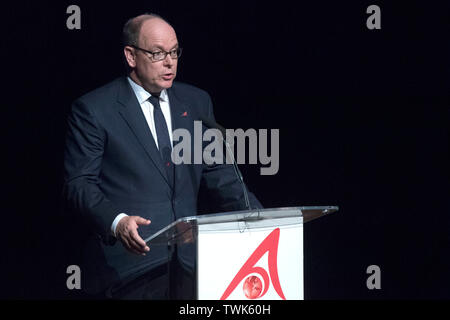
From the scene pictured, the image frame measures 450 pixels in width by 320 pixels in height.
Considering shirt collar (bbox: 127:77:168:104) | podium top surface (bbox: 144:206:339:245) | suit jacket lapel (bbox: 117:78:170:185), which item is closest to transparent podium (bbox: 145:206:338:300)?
podium top surface (bbox: 144:206:339:245)

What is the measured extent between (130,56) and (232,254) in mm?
1041

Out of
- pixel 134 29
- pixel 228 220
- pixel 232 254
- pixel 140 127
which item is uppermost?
pixel 134 29

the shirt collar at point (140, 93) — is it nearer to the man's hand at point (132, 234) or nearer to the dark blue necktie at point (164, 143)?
the dark blue necktie at point (164, 143)

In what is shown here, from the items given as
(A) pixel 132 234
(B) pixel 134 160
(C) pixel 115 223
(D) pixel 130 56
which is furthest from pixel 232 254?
(D) pixel 130 56

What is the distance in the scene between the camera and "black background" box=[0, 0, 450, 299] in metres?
3.41

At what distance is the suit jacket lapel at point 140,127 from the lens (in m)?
2.66

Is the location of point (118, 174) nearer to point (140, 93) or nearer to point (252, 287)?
point (140, 93)

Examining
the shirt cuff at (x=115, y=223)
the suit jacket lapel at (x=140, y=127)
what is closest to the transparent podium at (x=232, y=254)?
Answer: the shirt cuff at (x=115, y=223)

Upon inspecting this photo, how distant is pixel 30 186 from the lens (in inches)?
136

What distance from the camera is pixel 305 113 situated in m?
3.72

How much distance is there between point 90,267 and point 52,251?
907 mm

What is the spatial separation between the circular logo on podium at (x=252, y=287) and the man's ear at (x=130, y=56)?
3.47ft

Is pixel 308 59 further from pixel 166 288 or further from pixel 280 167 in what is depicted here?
pixel 166 288

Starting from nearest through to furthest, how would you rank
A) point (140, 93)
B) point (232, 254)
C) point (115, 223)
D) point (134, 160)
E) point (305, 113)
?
point (232, 254)
point (115, 223)
point (134, 160)
point (140, 93)
point (305, 113)
